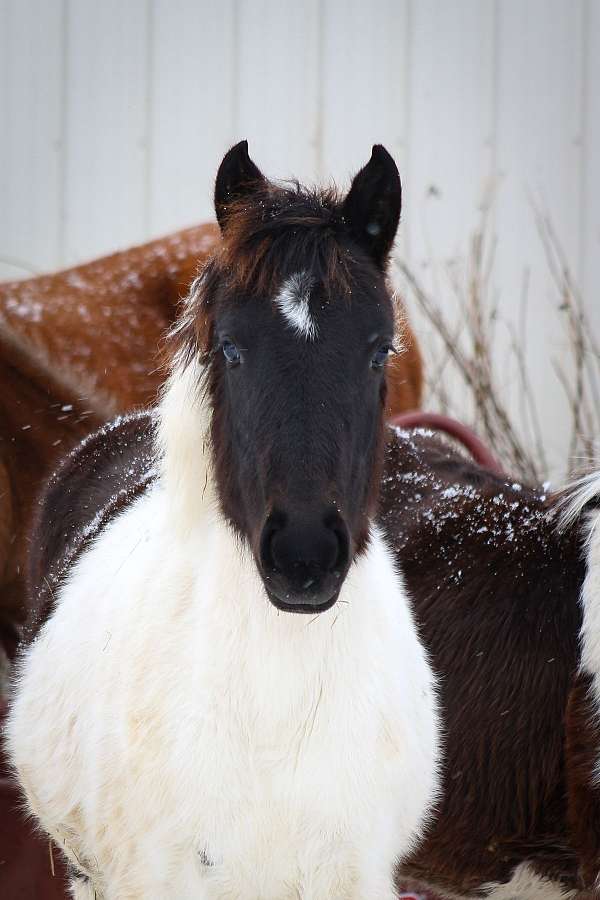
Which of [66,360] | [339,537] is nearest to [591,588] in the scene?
[339,537]

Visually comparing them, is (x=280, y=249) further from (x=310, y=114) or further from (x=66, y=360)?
(x=310, y=114)

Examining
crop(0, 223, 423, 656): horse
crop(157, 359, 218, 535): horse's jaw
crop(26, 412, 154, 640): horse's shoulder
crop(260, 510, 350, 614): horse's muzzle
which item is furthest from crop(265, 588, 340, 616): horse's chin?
crop(0, 223, 423, 656): horse

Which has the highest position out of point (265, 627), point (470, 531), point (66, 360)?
point (66, 360)

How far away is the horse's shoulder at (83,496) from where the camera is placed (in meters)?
2.63

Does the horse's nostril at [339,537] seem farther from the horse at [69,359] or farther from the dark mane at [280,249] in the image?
the horse at [69,359]

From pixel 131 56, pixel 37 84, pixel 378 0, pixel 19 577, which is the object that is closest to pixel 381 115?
pixel 378 0

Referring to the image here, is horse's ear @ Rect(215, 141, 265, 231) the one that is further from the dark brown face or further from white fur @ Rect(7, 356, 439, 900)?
white fur @ Rect(7, 356, 439, 900)

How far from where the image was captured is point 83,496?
2.90 m

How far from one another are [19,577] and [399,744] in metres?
2.42

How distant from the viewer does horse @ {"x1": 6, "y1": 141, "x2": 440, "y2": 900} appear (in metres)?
1.75

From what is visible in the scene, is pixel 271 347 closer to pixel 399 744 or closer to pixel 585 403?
pixel 399 744

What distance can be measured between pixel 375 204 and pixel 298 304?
0.30 m

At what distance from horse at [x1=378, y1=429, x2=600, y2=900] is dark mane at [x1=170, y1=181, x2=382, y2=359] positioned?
1.09m

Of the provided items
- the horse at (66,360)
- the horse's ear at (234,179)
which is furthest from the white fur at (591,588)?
the horse at (66,360)
